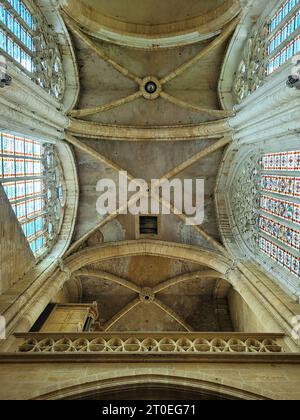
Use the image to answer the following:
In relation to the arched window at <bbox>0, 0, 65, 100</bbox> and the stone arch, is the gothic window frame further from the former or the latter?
the arched window at <bbox>0, 0, 65, 100</bbox>

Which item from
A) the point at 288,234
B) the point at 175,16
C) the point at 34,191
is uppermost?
the point at 175,16

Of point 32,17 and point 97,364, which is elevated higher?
point 32,17

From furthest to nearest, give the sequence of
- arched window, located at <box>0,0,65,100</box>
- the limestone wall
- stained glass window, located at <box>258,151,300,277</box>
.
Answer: stained glass window, located at <box>258,151,300,277</box>
arched window, located at <box>0,0,65,100</box>
the limestone wall

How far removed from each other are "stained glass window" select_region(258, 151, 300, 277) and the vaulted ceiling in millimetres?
2256

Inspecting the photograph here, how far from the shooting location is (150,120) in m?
12.4

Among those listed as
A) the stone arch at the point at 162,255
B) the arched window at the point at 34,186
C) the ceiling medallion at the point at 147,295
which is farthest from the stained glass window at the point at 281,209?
the arched window at the point at 34,186

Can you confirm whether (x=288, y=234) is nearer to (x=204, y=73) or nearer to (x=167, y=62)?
(x=204, y=73)

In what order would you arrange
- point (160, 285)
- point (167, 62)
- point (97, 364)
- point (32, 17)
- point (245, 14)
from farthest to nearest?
1. point (160, 285)
2. point (167, 62)
3. point (245, 14)
4. point (32, 17)
5. point (97, 364)

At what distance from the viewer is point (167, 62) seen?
11766mm

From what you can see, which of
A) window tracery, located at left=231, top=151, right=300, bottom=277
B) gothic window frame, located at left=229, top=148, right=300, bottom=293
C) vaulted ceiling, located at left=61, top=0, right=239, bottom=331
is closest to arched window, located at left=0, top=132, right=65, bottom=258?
vaulted ceiling, located at left=61, top=0, right=239, bottom=331

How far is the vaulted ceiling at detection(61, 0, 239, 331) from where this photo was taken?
35.0ft

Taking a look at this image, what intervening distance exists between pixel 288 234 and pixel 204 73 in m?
7.13

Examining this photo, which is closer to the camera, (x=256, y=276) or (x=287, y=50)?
(x=287, y=50)

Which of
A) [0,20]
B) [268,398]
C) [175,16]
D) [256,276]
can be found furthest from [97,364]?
[175,16]
